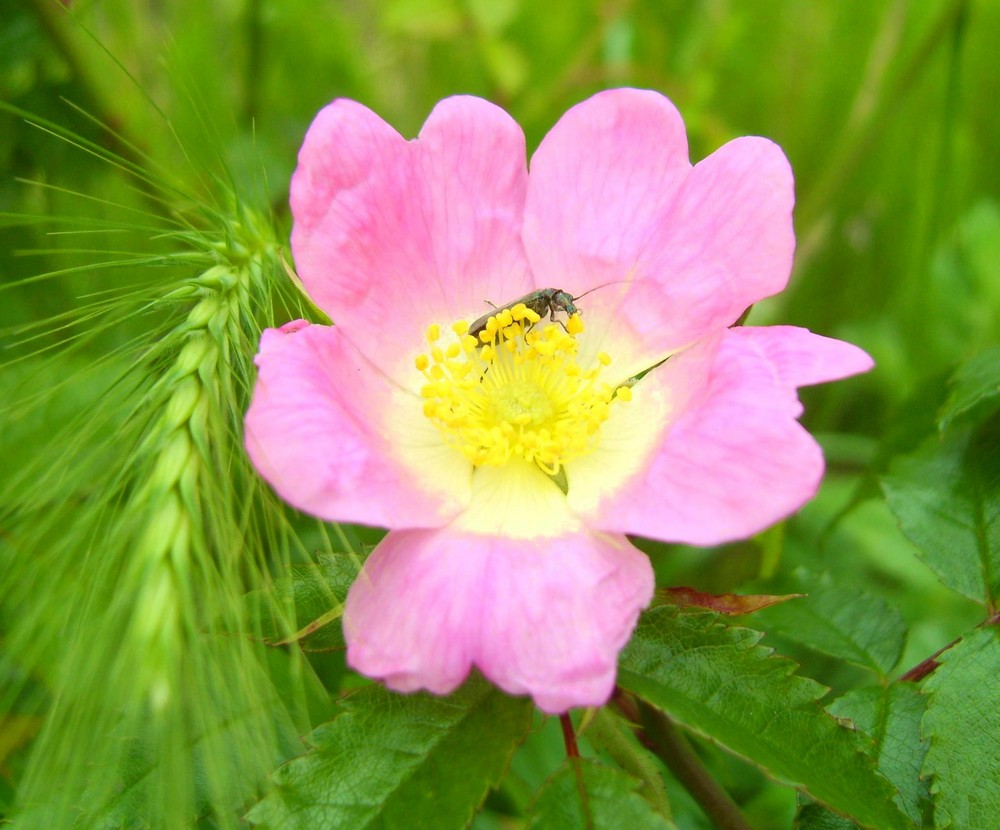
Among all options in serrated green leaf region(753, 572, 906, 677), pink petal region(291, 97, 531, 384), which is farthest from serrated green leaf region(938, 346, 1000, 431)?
pink petal region(291, 97, 531, 384)

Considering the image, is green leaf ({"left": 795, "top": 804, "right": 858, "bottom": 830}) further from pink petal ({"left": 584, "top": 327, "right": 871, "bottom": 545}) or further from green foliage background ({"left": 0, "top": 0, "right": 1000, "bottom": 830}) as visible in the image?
pink petal ({"left": 584, "top": 327, "right": 871, "bottom": 545})

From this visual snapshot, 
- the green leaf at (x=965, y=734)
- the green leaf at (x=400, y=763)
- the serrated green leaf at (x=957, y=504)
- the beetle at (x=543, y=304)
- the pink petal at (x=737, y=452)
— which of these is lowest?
the green leaf at (x=965, y=734)

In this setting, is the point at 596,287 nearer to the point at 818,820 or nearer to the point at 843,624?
the point at 843,624

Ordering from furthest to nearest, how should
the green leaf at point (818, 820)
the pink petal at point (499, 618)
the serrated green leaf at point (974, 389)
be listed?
1. the serrated green leaf at point (974, 389)
2. the green leaf at point (818, 820)
3. the pink petal at point (499, 618)

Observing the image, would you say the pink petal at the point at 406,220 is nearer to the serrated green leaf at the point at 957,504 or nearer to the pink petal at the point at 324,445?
the pink petal at the point at 324,445

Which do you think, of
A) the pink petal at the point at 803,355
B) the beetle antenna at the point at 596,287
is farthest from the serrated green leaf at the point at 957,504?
the beetle antenna at the point at 596,287

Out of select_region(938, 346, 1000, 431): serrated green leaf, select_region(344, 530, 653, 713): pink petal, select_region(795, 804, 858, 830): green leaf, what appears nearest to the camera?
select_region(344, 530, 653, 713): pink petal
